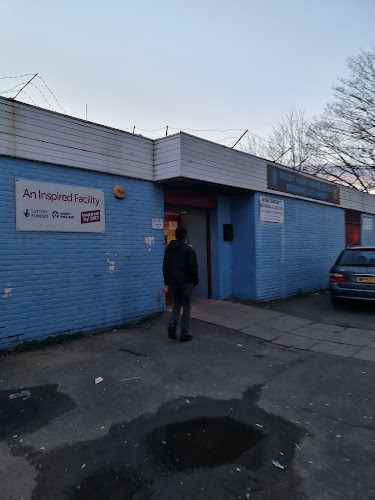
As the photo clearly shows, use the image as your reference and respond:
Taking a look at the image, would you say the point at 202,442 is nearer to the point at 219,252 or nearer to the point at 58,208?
the point at 58,208

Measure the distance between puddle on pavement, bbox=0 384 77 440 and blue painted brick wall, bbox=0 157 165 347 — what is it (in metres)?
1.59

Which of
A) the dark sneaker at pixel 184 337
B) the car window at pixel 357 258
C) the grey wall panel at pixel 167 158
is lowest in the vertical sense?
the dark sneaker at pixel 184 337

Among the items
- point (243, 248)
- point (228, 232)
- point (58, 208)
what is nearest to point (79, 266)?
point (58, 208)

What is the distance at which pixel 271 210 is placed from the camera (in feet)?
32.3

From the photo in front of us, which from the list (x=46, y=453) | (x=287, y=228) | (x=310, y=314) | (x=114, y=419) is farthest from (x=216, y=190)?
(x=46, y=453)

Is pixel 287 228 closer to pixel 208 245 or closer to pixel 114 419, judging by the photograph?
pixel 208 245

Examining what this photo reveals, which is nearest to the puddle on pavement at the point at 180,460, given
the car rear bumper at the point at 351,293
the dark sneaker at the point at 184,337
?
the dark sneaker at the point at 184,337

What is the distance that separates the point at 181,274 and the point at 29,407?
2.97m

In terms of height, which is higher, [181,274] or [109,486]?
[181,274]

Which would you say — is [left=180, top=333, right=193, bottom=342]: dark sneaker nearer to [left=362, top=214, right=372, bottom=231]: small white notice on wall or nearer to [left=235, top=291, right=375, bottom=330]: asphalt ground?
[left=235, top=291, right=375, bottom=330]: asphalt ground

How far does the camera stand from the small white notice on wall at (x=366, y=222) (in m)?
16.1

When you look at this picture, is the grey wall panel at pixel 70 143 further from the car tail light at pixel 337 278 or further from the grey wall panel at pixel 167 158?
the car tail light at pixel 337 278

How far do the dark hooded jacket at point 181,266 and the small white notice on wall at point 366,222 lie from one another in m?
13.4

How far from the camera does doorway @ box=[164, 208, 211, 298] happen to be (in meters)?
9.28
